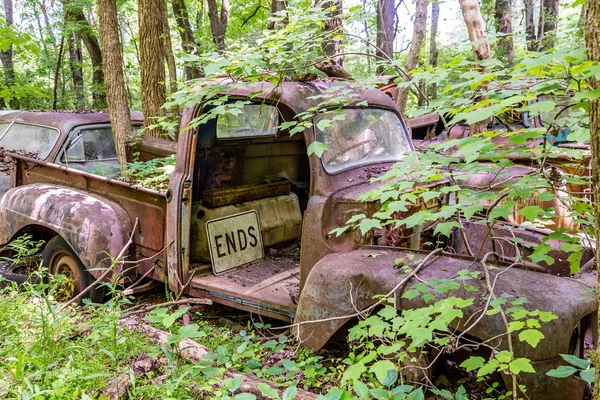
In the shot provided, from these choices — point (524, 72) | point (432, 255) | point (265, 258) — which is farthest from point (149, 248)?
point (524, 72)

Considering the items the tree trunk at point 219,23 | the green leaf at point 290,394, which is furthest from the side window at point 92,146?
the tree trunk at point 219,23

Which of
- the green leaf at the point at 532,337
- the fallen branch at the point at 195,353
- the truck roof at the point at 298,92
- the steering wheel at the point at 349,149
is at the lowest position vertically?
the fallen branch at the point at 195,353

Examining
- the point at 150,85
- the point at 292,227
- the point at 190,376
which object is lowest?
the point at 190,376

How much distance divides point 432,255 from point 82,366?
2.21 metres

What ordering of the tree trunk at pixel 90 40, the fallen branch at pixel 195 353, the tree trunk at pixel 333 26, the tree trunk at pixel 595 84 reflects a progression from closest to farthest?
the tree trunk at pixel 595 84, the fallen branch at pixel 195 353, the tree trunk at pixel 333 26, the tree trunk at pixel 90 40

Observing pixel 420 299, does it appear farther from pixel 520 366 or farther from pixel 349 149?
pixel 349 149

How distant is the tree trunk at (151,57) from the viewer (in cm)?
582

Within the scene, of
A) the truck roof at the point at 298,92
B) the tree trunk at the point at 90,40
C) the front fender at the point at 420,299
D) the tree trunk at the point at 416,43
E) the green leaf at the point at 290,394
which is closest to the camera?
the green leaf at the point at 290,394

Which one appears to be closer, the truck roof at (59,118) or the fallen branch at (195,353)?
the fallen branch at (195,353)

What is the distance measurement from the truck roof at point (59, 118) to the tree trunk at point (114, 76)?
15.8 inches

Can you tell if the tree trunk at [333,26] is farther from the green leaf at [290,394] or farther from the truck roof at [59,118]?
the truck roof at [59,118]

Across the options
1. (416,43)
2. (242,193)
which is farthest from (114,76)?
(416,43)

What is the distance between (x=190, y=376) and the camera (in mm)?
2580

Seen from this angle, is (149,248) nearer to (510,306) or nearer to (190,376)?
(190,376)
